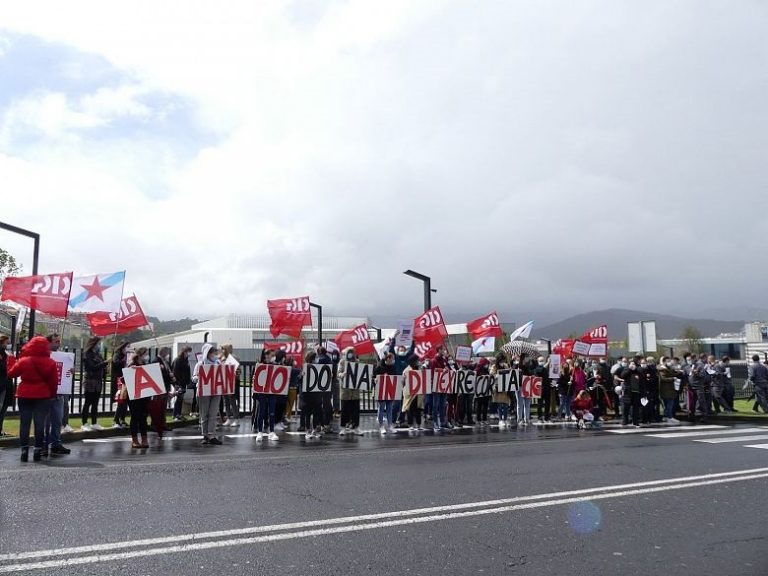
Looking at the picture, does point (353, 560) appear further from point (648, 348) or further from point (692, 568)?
point (648, 348)

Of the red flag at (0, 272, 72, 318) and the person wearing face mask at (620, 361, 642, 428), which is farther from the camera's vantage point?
the person wearing face mask at (620, 361, 642, 428)

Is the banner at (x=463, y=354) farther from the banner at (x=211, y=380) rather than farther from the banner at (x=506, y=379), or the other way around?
the banner at (x=211, y=380)

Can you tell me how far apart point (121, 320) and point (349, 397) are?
6.99 m

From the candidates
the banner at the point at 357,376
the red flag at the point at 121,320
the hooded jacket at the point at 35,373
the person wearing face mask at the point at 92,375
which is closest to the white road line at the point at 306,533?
the hooded jacket at the point at 35,373

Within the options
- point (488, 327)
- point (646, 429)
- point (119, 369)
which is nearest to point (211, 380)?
point (119, 369)

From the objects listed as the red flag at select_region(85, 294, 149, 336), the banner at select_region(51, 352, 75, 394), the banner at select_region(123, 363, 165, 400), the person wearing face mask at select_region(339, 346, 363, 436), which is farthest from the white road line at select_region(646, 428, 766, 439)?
the red flag at select_region(85, 294, 149, 336)

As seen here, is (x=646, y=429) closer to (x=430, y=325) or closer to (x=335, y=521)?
(x=430, y=325)

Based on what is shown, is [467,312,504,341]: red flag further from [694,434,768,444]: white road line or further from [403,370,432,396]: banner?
[694,434,768,444]: white road line

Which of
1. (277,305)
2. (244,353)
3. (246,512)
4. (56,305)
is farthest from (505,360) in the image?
(244,353)

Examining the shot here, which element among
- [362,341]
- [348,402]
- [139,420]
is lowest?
[139,420]

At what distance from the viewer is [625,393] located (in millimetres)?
17766

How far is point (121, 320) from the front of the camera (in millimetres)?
17312

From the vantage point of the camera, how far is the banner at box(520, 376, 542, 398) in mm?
17594

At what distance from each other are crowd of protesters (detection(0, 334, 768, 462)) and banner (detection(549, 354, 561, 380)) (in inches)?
4.0
